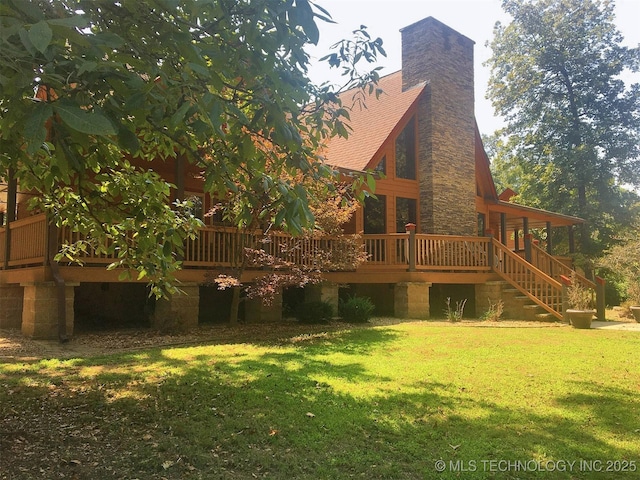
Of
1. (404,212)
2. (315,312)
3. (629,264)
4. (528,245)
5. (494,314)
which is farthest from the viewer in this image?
(528,245)

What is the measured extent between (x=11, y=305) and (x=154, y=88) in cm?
1148

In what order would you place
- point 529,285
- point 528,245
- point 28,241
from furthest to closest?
1. point 528,245
2. point 529,285
3. point 28,241

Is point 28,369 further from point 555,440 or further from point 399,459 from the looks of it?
point 555,440

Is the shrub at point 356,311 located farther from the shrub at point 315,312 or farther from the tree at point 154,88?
the tree at point 154,88

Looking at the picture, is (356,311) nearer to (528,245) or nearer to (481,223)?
(528,245)

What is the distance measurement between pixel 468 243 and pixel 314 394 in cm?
1066

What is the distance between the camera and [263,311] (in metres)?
12.4

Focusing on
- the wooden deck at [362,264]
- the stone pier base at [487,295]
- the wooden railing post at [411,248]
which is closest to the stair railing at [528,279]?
the wooden deck at [362,264]

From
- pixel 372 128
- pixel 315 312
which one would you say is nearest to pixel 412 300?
pixel 315 312

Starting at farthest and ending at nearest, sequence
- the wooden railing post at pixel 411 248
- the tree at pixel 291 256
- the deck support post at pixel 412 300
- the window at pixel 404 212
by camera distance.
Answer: the window at pixel 404 212
the wooden railing post at pixel 411 248
the deck support post at pixel 412 300
the tree at pixel 291 256

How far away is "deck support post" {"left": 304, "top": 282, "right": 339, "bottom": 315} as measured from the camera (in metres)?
13.0

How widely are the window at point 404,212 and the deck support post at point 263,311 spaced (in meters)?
A: 6.54

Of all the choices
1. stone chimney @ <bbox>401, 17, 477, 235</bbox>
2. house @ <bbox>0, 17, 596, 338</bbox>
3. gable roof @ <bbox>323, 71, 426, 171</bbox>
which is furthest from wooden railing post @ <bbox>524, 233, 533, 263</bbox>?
gable roof @ <bbox>323, 71, 426, 171</bbox>

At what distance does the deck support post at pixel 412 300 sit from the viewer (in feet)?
44.8
